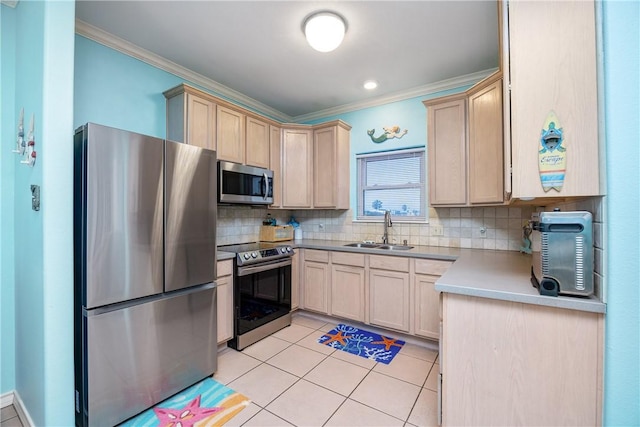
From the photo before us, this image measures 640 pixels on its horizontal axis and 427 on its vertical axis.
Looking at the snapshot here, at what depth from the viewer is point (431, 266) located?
2.57 metres

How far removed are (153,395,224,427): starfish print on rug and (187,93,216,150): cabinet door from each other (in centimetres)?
207

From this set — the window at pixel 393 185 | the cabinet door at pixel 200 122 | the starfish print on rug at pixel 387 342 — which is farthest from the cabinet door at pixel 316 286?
the cabinet door at pixel 200 122

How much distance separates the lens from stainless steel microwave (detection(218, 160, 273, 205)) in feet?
8.86

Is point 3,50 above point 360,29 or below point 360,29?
below

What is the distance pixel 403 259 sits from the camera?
2.72 meters

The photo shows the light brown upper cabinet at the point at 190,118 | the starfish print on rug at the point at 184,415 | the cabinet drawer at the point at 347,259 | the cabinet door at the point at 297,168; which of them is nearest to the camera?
the starfish print on rug at the point at 184,415

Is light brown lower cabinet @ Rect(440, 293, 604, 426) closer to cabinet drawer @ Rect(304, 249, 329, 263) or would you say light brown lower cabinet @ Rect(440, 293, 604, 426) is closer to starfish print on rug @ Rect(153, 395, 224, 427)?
starfish print on rug @ Rect(153, 395, 224, 427)

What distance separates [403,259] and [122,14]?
302 cm

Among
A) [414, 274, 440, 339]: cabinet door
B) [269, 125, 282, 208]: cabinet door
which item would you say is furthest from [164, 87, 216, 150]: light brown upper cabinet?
[414, 274, 440, 339]: cabinet door

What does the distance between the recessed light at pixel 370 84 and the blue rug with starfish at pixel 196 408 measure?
123 inches

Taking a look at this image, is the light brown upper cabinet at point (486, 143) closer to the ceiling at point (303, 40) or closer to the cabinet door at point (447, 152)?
the cabinet door at point (447, 152)

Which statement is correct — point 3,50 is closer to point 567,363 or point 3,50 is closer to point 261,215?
point 261,215

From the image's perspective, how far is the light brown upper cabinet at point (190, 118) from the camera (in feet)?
8.37

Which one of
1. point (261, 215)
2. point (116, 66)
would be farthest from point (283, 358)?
point (116, 66)
